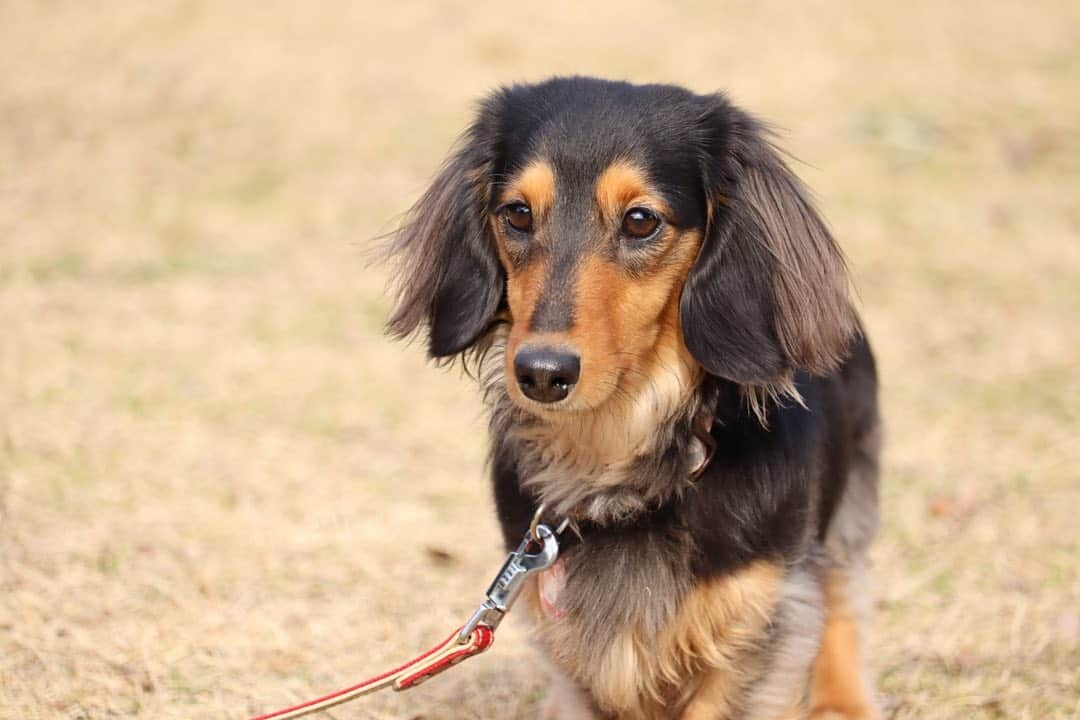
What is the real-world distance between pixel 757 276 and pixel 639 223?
1.01 feet

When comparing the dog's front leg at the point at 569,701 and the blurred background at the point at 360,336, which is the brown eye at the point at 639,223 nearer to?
the blurred background at the point at 360,336

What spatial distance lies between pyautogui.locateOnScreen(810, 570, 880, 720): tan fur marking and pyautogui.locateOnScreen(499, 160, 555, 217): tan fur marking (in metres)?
1.37

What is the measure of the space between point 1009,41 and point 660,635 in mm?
11153

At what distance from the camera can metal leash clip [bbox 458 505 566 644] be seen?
2832 millimetres

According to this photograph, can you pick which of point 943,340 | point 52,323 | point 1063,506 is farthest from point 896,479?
point 52,323

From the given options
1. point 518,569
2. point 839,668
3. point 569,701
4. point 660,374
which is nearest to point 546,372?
point 660,374

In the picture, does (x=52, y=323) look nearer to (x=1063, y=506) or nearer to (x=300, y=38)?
(x=1063, y=506)

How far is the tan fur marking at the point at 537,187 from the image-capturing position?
274cm

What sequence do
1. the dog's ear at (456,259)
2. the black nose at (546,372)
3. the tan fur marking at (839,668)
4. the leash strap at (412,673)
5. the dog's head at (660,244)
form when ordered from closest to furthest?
the black nose at (546,372) < the dog's head at (660,244) < the leash strap at (412,673) < the dog's ear at (456,259) < the tan fur marking at (839,668)

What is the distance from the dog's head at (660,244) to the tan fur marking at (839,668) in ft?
3.06

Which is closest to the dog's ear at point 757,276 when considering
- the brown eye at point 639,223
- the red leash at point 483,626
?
the brown eye at point 639,223

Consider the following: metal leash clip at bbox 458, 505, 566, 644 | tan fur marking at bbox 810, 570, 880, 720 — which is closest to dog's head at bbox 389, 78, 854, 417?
metal leash clip at bbox 458, 505, 566, 644

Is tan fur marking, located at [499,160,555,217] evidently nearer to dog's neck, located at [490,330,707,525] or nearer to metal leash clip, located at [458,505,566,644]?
dog's neck, located at [490,330,707,525]

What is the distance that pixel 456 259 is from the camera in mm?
3049
